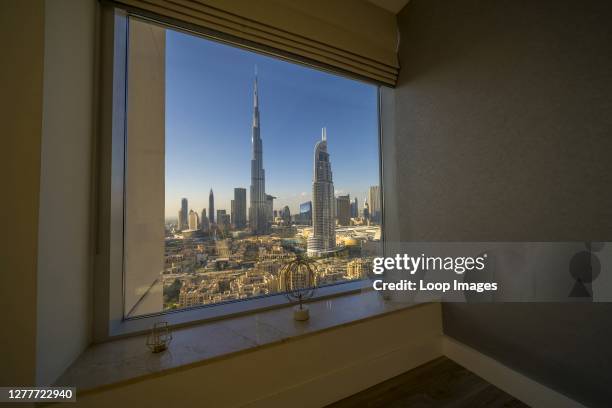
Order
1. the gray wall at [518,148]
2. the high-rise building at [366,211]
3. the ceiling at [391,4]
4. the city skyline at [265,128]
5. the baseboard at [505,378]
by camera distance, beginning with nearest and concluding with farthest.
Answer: the gray wall at [518,148], the baseboard at [505,378], the city skyline at [265,128], the ceiling at [391,4], the high-rise building at [366,211]

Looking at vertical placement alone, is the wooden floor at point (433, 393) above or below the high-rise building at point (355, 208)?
below

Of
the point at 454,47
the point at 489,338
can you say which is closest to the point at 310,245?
the point at 489,338

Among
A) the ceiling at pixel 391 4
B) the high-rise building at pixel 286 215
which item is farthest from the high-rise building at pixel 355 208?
the ceiling at pixel 391 4

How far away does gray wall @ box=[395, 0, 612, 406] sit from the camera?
1.20m

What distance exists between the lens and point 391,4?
6.98 ft

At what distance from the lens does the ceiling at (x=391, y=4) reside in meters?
2.10

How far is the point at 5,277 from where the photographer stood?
83cm

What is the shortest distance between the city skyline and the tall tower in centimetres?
4

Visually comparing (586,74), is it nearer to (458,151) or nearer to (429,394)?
(458,151)

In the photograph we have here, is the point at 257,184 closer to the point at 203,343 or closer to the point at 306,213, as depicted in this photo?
the point at 306,213

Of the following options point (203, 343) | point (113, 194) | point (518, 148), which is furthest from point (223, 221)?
point (518, 148)

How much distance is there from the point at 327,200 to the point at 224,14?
4.57 feet

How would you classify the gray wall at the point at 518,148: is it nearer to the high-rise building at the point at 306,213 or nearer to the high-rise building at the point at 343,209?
the high-rise building at the point at 343,209

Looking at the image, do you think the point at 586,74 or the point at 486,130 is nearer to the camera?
the point at 586,74
